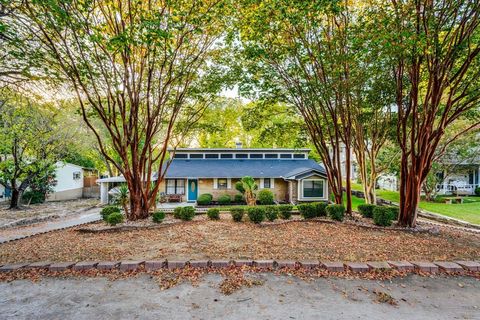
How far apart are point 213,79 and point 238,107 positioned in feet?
21.5

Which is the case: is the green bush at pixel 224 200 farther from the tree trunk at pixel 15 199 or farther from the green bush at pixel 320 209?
the tree trunk at pixel 15 199

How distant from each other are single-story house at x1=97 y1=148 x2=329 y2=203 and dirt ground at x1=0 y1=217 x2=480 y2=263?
409 inches

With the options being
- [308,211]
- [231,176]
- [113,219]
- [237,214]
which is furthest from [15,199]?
[308,211]

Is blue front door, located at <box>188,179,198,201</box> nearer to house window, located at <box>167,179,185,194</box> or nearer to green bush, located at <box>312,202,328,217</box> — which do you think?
house window, located at <box>167,179,185,194</box>

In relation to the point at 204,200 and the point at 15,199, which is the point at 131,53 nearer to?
the point at 204,200

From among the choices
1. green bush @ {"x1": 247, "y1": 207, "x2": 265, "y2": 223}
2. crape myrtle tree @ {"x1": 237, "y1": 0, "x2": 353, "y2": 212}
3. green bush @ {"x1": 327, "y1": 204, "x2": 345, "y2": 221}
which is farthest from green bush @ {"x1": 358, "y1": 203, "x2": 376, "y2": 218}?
green bush @ {"x1": 247, "y1": 207, "x2": 265, "y2": 223}

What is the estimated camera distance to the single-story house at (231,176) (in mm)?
18031

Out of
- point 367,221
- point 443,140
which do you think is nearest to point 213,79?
point 367,221

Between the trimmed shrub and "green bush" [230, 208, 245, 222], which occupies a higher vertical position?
"green bush" [230, 208, 245, 222]

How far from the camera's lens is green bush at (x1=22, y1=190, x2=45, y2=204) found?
1777 cm

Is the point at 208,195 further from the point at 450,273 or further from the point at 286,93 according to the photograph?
the point at 450,273

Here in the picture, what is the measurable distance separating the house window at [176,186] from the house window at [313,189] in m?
9.94

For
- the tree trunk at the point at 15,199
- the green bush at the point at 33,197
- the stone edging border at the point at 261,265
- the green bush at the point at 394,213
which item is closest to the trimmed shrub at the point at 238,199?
the green bush at the point at 394,213

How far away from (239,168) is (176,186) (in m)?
5.58
